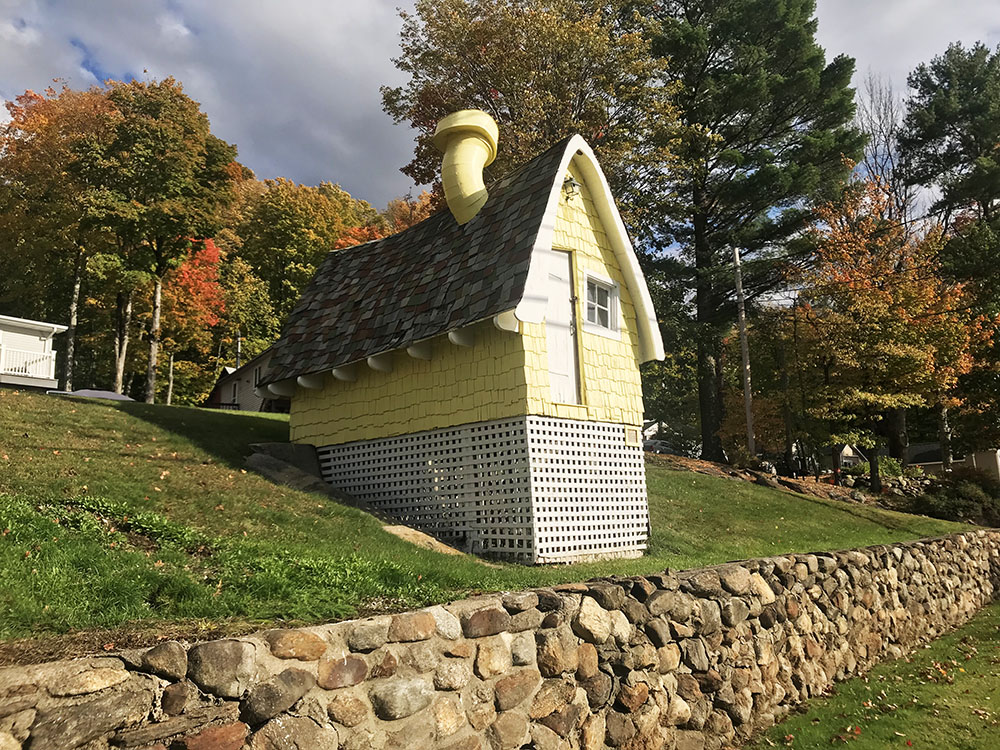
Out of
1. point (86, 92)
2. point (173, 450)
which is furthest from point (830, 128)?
point (86, 92)

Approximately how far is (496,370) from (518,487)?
1580 mm

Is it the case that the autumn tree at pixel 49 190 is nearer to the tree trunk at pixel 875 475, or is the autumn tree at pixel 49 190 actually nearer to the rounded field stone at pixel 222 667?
the rounded field stone at pixel 222 667

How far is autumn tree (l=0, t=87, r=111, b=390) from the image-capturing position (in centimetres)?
2456

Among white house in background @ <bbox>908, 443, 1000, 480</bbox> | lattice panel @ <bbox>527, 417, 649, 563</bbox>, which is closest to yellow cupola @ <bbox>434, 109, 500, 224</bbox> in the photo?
lattice panel @ <bbox>527, 417, 649, 563</bbox>

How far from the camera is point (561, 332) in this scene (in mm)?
9336

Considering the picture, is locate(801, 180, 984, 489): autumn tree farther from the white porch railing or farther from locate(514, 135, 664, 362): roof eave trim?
the white porch railing

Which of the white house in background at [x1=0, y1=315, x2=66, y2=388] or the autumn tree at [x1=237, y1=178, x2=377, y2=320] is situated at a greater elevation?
the autumn tree at [x1=237, y1=178, x2=377, y2=320]

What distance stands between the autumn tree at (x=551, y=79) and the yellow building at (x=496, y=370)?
7.44 meters

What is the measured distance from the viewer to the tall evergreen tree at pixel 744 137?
78.4 ft

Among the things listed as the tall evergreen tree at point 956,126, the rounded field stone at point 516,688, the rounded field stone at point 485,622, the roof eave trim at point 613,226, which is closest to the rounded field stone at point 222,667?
the rounded field stone at point 485,622

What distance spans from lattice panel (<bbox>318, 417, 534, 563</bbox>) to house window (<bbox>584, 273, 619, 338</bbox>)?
2559 millimetres

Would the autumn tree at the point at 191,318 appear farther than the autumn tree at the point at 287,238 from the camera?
No

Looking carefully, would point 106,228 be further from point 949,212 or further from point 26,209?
point 949,212

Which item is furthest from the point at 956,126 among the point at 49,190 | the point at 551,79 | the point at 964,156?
the point at 49,190
